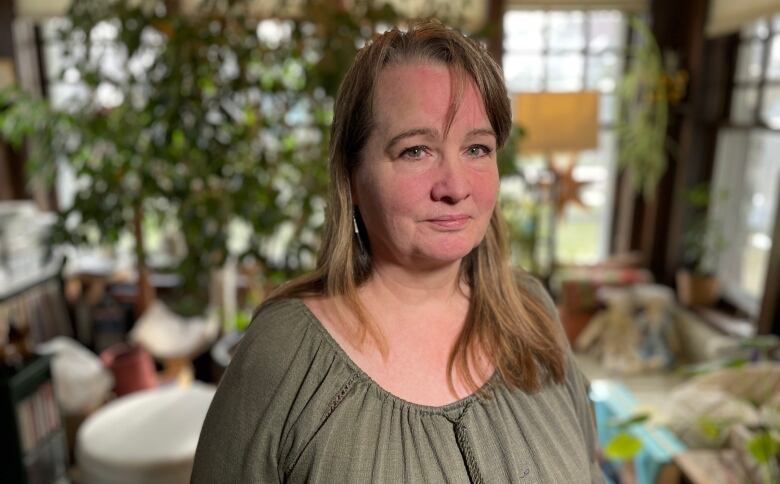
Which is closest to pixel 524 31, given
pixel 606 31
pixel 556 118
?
pixel 606 31

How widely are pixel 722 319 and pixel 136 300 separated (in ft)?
10.3

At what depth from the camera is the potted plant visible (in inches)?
139

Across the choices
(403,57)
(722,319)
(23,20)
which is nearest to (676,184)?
(722,319)

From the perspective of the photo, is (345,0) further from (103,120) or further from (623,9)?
(623,9)

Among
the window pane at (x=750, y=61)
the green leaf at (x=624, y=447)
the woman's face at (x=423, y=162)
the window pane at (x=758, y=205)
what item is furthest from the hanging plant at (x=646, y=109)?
the woman's face at (x=423, y=162)

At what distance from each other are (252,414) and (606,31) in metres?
3.66

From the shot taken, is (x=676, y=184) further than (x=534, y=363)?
Yes

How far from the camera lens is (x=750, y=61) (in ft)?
11.1

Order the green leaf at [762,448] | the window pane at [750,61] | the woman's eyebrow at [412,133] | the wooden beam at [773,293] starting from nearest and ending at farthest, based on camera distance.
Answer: the woman's eyebrow at [412,133]
the green leaf at [762,448]
the wooden beam at [773,293]
the window pane at [750,61]

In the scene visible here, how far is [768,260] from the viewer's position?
2883 mm

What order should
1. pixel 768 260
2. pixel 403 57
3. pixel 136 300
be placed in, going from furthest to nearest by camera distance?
pixel 136 300
pixel 768 260
pixel 403 57

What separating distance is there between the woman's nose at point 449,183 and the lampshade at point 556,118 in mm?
2217

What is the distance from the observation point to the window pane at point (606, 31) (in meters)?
3.81

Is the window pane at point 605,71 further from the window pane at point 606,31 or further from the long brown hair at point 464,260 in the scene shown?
the long brown hair at point 464,260
